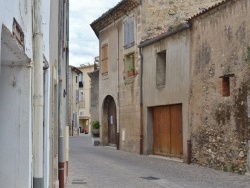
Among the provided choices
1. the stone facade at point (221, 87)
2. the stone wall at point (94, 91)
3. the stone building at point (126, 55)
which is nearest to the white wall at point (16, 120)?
the stone facade at point (221, 87)

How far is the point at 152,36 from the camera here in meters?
21.1

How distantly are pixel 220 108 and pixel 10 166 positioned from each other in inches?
436

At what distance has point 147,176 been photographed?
13.1m

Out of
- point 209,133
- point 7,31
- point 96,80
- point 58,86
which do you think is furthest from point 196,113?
point 96,80

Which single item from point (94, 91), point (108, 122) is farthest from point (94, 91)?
point (108, 122)

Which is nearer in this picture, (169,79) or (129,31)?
(169,79)

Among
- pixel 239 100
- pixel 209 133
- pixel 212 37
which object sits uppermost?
pixel 212 37

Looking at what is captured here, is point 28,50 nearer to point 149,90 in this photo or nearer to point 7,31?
point 7,31

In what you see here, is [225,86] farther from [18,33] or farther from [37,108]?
[18,33]

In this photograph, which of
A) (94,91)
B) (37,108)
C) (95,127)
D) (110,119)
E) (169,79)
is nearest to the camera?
(37,108)

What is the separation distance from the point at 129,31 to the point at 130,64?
1.67m

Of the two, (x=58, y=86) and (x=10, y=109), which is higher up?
(x=58, y=86)

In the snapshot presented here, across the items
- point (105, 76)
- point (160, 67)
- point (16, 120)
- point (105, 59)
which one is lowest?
point (16, 120)

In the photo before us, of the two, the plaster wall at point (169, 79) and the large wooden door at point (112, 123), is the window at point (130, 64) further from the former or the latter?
the large wooden door at point (112, 123)
